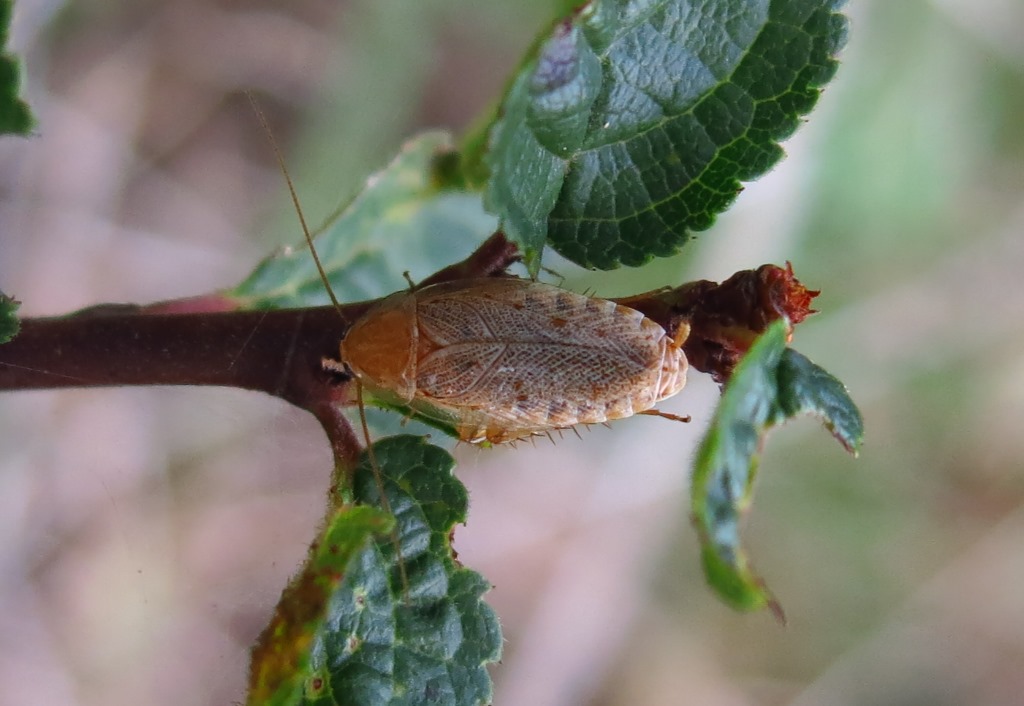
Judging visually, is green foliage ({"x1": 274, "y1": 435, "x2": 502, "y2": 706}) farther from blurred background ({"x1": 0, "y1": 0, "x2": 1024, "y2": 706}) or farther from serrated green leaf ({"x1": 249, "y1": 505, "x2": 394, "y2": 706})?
blurred background ({"x1": 0, "y1": 0, "x2": 1024, "y2": 706})

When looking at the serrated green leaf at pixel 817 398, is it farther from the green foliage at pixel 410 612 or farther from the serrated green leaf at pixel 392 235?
the serrated green leaf at pixel 392 235

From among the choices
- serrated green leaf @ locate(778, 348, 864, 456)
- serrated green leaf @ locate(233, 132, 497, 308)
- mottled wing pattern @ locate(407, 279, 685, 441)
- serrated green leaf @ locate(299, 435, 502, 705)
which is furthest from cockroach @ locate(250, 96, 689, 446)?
serrated green leaf @ locate(778, 348, 864, 456)

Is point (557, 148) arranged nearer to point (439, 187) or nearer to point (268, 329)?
point (268, 329)

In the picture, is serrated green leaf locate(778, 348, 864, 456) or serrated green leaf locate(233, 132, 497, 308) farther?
serrated green leaf locate(233, 132, 497, 308)

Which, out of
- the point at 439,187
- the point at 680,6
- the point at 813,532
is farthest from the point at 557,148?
the point at 813,532

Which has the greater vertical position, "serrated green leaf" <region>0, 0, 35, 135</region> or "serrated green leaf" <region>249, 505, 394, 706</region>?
"serrated green leaf" <region>0, 0, 35, 135</region>

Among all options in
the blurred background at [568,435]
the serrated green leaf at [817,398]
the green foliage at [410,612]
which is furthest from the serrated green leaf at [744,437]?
the blurred background at [568,435]
